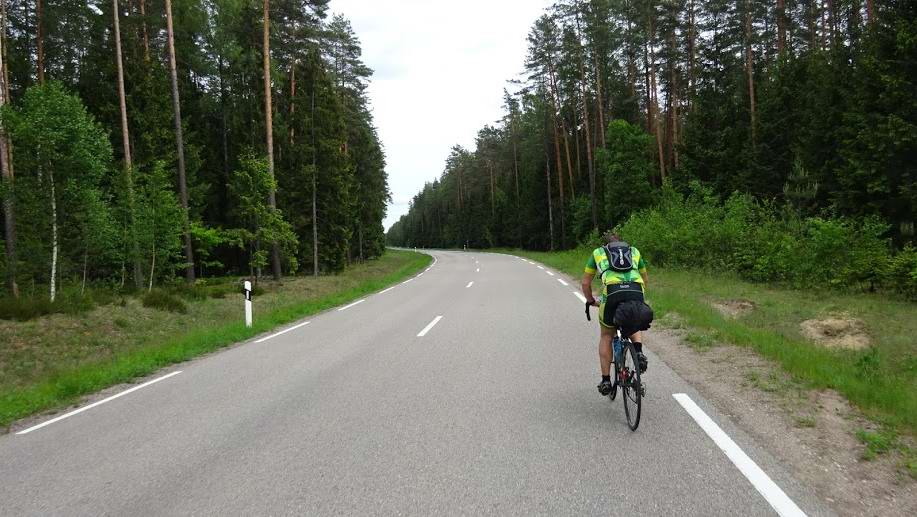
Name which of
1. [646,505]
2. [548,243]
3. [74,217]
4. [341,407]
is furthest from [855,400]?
[548,243]

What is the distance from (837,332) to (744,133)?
85.6 feet


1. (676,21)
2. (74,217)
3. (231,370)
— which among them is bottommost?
(231,370)

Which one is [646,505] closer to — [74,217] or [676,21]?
[74,217]

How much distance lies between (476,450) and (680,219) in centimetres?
2125

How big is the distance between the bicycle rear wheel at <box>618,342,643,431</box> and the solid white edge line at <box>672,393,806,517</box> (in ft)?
1.82

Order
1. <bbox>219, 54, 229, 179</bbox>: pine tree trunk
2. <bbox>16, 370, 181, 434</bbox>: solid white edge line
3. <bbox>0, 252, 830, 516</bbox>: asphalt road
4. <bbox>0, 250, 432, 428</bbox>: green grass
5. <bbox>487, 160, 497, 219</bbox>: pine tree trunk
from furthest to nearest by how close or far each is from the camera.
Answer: <bbox>487, 160, 497, 219</bbox>: pine tree trunk
<bbox>219, 54, 229, 179</bbox>: pine tree trunk
<bbox>0, 250, 432, 428</bbox>: green grass
<bbox>16, 370, 181, 434</bbox>: solid white edge line
<bbox>0, 252, 830, 516</bbox>: asphalt road

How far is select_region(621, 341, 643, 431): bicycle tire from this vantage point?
4.29 metres

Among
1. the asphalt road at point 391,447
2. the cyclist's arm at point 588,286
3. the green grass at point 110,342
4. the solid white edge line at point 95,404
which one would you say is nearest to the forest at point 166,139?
the green grass at point 110,342

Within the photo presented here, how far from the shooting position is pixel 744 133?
1222 inches

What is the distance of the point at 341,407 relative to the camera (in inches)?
212

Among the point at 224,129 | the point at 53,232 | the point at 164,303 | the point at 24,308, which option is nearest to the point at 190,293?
the point at 164,303

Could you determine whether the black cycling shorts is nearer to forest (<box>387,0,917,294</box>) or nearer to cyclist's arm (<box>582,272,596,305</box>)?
cyclist's arm (<box>582,272,596,305</box>)

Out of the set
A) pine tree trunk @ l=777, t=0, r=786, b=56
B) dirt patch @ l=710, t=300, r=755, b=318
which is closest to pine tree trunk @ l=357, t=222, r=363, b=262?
pine tree trunk @ l=777, t=0, r=786, b=56

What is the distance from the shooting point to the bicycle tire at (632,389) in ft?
14.1
